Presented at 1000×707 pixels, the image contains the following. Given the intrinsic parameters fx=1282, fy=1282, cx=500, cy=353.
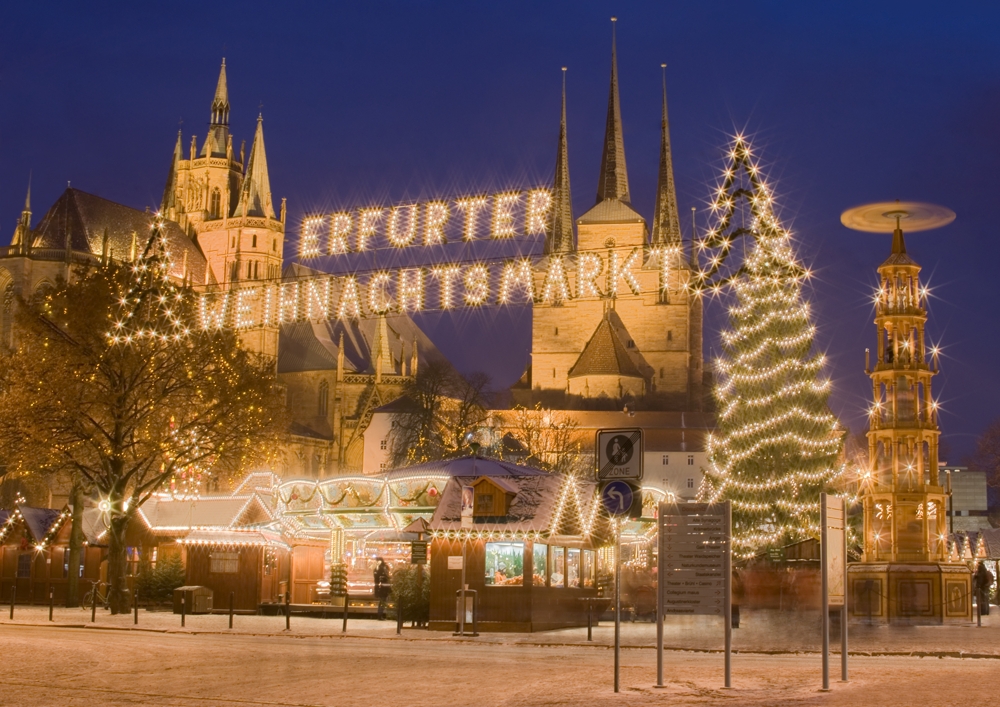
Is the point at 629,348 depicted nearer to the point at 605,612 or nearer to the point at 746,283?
the point at 746,283

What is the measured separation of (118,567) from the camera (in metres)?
33.1

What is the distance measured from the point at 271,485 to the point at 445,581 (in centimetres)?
868

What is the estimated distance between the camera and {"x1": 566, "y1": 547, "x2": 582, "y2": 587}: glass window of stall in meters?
28.3

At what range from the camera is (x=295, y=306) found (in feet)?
94.6

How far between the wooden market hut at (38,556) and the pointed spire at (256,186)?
69164mm

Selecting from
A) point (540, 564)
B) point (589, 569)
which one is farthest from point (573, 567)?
point (540, 564)

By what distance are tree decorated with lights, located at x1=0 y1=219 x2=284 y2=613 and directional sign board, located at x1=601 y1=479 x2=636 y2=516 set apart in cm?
2011

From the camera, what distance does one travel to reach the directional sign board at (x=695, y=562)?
13836 millimetres

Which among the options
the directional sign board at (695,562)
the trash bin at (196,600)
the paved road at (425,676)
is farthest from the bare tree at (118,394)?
the directional sign board at (695,562)

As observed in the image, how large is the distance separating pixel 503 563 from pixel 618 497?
14.1 metres

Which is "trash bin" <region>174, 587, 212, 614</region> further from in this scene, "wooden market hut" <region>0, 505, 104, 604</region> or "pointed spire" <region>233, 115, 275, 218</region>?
"pointed spire" <region>233, 115, 275, 218</region>

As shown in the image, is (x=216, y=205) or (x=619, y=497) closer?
(x=619, y=497)

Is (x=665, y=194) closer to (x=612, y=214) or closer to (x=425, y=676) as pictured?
(x=612, y=214)

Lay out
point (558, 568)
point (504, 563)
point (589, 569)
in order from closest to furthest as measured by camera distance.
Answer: point (504, 563)
point (558, 568)
point (589, 569)
